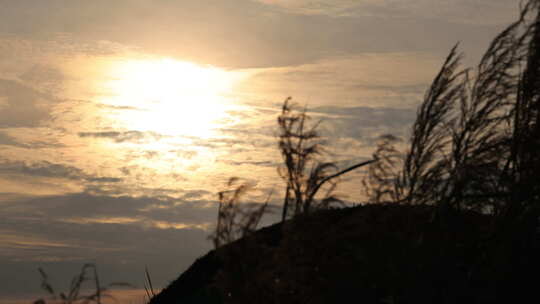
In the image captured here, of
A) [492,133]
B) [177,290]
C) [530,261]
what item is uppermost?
[492,133]

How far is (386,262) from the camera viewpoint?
246 inches

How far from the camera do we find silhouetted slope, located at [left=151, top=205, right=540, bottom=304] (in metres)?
6.24

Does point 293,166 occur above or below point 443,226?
above

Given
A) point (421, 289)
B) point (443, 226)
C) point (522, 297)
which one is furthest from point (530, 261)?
point (421, 289)

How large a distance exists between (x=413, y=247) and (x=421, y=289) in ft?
1.34

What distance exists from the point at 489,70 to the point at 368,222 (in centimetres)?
234

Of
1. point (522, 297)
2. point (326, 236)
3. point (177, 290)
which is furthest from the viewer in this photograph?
point (177, 290)

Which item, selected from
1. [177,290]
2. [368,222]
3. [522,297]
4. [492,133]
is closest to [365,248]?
[368,222]

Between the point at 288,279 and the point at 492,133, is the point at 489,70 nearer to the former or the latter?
the point at 492,133

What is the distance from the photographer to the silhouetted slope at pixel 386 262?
6.24 meters

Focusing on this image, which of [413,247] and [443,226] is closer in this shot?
[413,247]

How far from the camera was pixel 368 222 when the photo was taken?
7.36m

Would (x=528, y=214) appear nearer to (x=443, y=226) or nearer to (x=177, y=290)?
(x=443, y=226)

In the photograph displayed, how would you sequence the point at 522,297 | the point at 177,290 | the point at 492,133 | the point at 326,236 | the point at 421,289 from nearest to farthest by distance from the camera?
the point at 421,289 < the point at 522,297 < the point at 326,236 < the point at 492,133 < the point at 177,290
